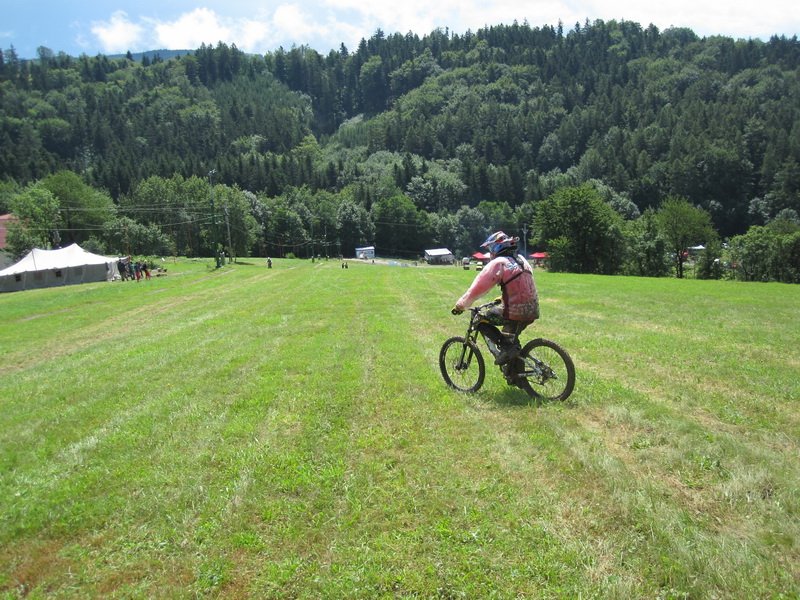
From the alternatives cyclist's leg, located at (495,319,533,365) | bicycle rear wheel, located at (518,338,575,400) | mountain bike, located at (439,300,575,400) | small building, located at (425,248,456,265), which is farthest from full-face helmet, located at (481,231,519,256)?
small building, located at (425,248,456,265)

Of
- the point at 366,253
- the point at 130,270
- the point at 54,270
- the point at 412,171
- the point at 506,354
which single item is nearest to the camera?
the point at 506,354

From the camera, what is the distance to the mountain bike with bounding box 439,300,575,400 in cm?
707

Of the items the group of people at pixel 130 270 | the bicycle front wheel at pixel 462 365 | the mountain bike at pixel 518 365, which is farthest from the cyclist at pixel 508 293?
the group of people at pixel 130 270

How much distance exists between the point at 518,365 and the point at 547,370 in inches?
19.2

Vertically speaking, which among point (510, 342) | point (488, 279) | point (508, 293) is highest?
point (488, 279)

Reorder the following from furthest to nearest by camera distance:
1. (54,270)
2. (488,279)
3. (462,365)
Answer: (54,270)
(462,365)
(488,279)

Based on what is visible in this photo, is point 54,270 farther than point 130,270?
No

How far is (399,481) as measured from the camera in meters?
4.77

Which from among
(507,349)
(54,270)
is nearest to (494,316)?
(507,349)

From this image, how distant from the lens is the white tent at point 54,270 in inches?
1827

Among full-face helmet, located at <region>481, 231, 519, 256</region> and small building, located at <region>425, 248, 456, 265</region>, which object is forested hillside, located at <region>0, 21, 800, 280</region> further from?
full-face helmet, located at <region>481, 231, 519, 256</region>

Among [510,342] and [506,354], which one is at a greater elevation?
[510,342]

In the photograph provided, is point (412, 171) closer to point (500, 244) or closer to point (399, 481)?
point (500, 244)

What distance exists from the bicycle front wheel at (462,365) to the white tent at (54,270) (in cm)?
5177
